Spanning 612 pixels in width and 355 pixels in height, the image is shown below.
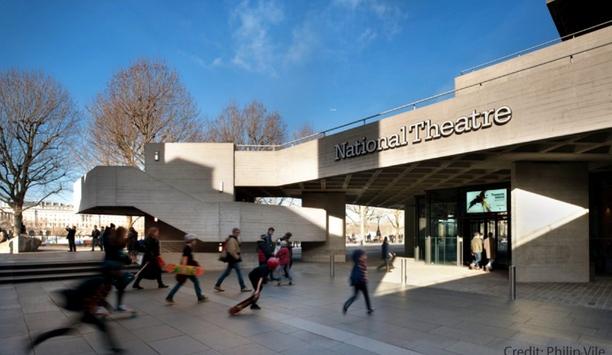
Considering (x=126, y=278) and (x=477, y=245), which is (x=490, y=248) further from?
(x=126, y=278)

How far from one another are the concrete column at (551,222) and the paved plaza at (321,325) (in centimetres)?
404

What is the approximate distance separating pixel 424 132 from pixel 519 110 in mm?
3245

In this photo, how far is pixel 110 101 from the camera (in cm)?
2864

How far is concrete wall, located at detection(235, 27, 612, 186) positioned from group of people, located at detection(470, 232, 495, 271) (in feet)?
19.4

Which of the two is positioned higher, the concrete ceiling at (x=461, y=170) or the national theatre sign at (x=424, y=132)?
the national theatre sign at (x=424, y=132)

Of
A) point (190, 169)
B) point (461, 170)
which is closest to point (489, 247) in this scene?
point (461, 170)

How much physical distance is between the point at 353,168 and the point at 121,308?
437 inches

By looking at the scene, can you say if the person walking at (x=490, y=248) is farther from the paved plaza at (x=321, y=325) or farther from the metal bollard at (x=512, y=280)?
the metal bollard at (x=512, y=280)

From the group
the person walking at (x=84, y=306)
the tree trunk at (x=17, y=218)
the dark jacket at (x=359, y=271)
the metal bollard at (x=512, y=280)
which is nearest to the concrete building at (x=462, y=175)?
the metal bollard at (x=512, y=280)

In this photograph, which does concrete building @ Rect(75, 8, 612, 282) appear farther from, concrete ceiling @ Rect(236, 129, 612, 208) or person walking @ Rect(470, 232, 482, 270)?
person walking @ Rect(470, 232, 482, 270)

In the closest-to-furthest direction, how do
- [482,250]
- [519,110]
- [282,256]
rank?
[519,110] < [282,256] < [482,250]

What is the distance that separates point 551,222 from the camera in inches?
542

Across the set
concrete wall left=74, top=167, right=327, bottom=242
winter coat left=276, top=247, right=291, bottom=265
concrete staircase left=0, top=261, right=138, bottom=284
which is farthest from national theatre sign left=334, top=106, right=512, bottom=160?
concrete staircase left=0, top=261, right=138, bottom=284

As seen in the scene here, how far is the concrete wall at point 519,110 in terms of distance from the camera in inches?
403
